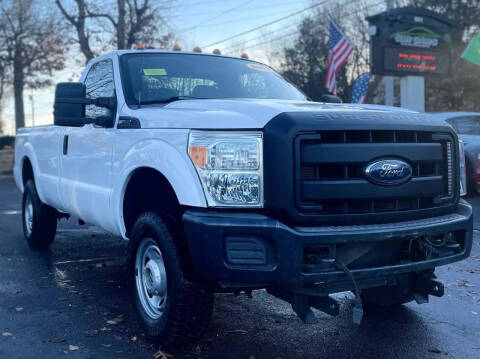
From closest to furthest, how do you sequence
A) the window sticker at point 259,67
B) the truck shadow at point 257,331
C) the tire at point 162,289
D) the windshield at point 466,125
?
1. the tire at point 162,289
2. the truck shadow at point 257,331
3. the window sticker at point 259,67
4. the windshield at point 466,125

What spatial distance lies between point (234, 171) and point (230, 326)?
5.08 ft

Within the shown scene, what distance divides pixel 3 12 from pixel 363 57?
23.0 meters

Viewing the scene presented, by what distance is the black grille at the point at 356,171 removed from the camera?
325cm

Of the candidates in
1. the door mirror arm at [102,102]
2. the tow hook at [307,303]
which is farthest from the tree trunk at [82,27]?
the tow hook at [307,303]

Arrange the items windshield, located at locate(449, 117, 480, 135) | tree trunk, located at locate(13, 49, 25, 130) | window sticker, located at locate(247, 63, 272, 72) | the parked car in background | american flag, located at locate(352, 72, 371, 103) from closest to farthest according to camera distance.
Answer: window sticker, located at locate(247, 63, 272, 72)
the parked car in background
windshield, located at locate(449, 117, 480, 135)
american flag, located at locate(352, 72, 371, 103)
tree trunk, located at locate(13, 49, 25, 130)

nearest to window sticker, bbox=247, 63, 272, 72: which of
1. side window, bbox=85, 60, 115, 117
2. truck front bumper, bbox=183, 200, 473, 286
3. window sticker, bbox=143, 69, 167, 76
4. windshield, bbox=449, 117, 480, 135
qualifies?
window sticker, bbox=143, 69, 167, 76

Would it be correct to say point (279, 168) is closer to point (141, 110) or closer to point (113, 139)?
point (141, 110)

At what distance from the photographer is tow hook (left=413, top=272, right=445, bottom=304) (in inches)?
152

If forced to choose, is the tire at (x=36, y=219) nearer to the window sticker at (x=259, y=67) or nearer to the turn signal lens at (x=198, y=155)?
the window sticker at (x=259, y=67)

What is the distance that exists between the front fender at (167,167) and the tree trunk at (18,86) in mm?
28612

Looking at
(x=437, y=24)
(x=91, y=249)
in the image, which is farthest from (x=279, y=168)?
(x=437, y=24)

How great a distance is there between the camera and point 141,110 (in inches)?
166

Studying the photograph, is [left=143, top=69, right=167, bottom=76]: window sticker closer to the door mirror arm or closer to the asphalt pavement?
the door mirror arm

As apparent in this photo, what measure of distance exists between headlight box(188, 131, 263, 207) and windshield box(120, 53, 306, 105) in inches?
56.1
